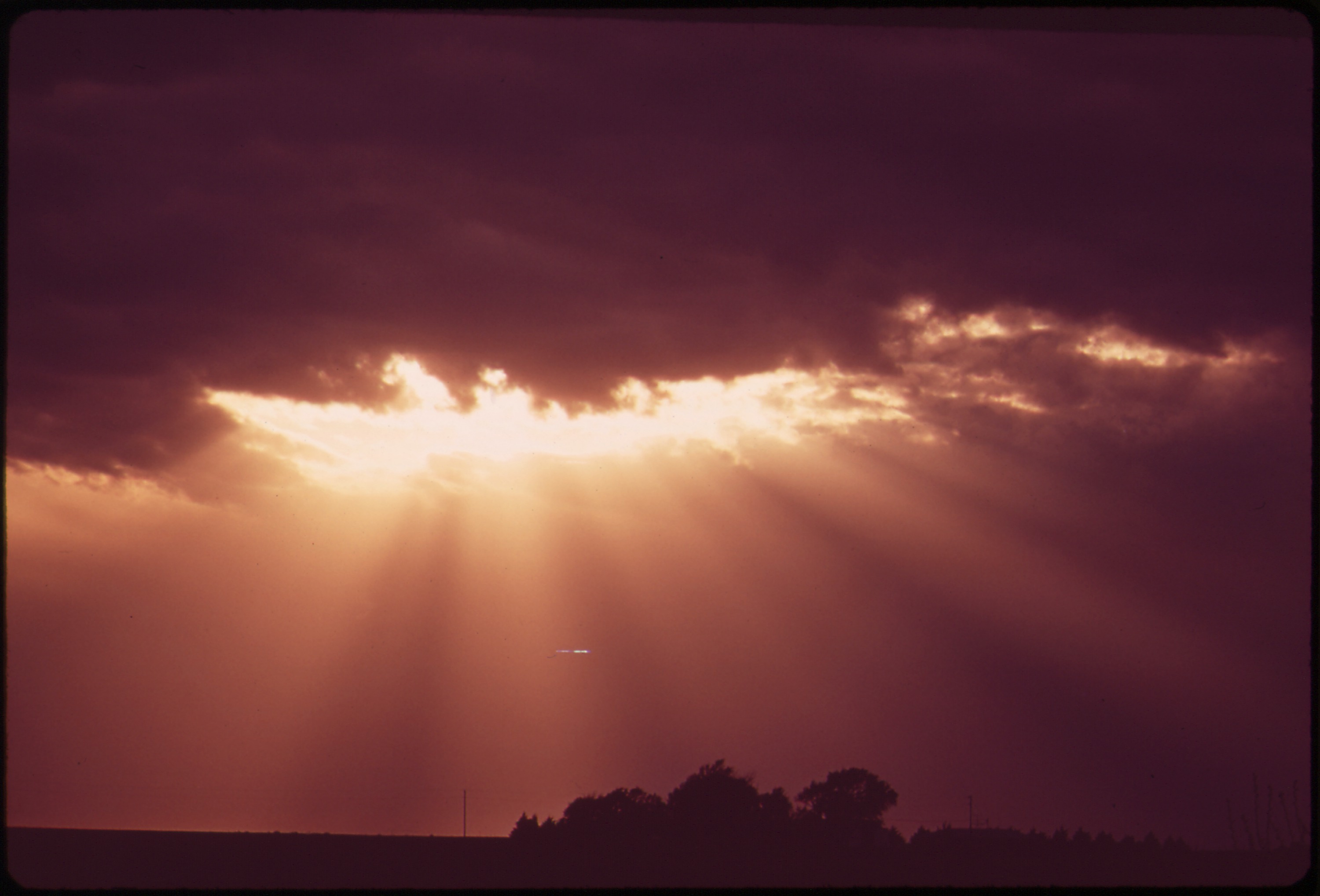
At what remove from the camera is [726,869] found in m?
12.2

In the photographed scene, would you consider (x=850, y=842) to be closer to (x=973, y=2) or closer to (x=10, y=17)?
(x=973, y=2)

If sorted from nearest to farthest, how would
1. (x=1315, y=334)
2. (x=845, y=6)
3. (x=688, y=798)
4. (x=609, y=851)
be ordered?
(x=1315, y=334) → (x=845, y=6) → (x=609, y=851) → (x=688, y=798)

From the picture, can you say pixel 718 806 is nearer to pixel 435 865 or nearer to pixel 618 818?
pixel 618 818

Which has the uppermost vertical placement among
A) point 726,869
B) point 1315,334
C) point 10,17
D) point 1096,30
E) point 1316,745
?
point 1096,30

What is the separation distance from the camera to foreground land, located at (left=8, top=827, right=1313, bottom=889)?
10547 mm

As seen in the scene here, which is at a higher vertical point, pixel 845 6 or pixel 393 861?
pixel 845 6

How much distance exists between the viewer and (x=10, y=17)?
4023 mm

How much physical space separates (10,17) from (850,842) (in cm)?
1316

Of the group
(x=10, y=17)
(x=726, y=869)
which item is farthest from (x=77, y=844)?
(x=10, y=17)

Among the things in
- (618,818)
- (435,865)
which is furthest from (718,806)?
(435,865)

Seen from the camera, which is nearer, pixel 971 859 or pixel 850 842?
pixel 971 859

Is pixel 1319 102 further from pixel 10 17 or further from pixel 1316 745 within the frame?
pixel 10 17

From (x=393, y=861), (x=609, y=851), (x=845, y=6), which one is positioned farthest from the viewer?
(x=609, y=851)

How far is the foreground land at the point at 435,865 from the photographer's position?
34.6 feet
